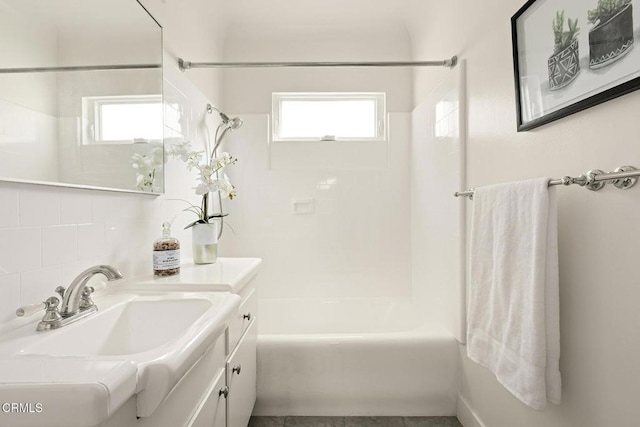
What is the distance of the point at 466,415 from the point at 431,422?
188 mm

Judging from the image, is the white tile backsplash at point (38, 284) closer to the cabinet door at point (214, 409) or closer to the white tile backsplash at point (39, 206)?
the white tile backsplash at point (39, 206)

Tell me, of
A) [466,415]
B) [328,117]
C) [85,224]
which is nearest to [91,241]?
[85,224]

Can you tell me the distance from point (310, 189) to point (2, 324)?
2.05m

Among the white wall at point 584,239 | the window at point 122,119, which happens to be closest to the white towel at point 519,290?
the white wall at point 584,239

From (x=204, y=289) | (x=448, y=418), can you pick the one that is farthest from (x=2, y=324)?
(x=448, y=418)

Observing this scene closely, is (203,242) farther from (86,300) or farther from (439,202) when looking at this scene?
(439,202)

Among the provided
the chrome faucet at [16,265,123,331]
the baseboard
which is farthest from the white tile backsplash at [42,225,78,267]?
the baseboard

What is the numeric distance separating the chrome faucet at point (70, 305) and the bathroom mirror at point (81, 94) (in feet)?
0.92

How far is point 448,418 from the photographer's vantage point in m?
1.87

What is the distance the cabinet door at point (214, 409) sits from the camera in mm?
969

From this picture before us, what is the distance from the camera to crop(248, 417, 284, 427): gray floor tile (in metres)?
1.81

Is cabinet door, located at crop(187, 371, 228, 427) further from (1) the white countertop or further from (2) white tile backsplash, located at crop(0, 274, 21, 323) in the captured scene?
(2) white tile backsplash, located at crop(0, 274, 21, 323)

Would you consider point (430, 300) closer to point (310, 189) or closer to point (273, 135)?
point (310, 189)

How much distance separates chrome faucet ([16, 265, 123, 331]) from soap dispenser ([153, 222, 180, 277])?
0.42 meters
